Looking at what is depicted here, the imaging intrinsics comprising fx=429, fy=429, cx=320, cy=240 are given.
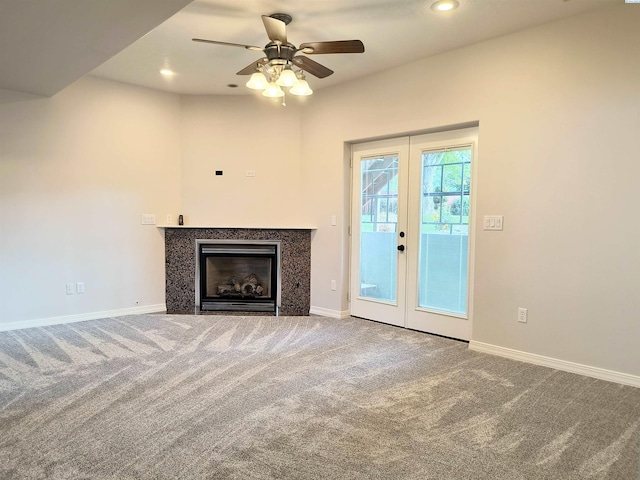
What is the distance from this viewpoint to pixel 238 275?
226 inches

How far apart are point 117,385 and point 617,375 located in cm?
357

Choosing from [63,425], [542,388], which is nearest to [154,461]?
[63,425]

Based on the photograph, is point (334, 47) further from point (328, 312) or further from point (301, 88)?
point (328, 312)

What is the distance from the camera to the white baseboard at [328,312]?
5125mm

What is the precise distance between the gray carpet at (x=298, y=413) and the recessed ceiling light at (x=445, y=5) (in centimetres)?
272

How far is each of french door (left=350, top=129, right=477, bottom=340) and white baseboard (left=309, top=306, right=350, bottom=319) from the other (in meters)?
0.14

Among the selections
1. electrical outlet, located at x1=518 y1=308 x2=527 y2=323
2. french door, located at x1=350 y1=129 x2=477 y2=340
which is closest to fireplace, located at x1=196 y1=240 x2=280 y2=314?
french door, located at x1=350 y1=129 x2=477 y2=340

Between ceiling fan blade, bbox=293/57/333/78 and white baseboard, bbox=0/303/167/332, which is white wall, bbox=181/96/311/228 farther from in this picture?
ceiling fan blade, bbox=293/57/333/78

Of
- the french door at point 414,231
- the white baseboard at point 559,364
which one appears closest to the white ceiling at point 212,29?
the french door at point 414,231

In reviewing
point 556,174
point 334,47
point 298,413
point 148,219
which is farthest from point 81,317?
point 556,174

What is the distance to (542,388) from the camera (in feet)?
9.90

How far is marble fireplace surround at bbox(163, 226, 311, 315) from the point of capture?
5.38 m

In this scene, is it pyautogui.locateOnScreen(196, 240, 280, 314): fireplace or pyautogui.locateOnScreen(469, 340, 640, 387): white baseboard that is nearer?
pyautogui.locateOnScreen(469, 340, 640, 387): white baseboard

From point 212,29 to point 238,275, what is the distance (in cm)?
314
